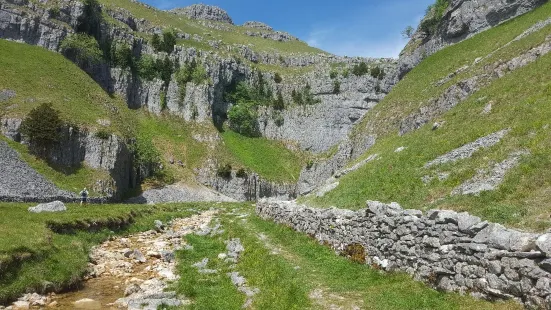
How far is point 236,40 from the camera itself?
611ft

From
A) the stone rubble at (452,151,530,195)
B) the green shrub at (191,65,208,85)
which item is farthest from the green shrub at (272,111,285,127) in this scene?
the stone rubble at (452,151,530,195)

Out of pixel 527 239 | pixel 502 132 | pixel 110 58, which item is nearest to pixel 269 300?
pixel 527 239

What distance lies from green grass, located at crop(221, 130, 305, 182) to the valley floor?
77.8 meters

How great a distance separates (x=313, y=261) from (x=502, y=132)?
1601 cm

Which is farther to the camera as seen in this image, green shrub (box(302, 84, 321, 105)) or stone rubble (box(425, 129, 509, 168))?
green shrub (box(302, 84, 321, 105))

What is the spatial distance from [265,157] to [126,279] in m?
95.9

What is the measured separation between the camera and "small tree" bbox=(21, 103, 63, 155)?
193 feet

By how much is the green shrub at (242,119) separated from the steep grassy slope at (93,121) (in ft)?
14.2

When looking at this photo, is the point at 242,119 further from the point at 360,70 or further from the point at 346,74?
the point at 360,70

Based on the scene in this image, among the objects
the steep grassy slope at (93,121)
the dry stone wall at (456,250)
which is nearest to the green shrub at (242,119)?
the steep grassy slope at (93,121)

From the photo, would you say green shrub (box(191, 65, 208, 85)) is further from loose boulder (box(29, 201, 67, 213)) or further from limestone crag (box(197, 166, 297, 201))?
loose boulder (box(29, 201, 67, 213))

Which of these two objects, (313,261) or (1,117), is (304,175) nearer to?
(1,117)

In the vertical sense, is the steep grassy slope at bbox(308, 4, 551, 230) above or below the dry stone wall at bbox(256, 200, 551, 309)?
above

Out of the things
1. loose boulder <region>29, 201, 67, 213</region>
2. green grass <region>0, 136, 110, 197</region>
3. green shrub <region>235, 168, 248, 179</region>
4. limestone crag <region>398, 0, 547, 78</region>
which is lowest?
loose boulder <region>29, 201, 67, 213</region>
